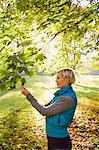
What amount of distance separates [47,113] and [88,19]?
4863 mm

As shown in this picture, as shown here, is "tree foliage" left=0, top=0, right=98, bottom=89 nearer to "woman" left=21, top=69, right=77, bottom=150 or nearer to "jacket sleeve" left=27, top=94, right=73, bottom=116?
"woman" left=21, top=69, right=77, bottom=150

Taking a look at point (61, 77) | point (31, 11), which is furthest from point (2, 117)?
point (61, 77)

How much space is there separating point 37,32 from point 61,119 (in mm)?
4624

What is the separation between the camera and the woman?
153 inches

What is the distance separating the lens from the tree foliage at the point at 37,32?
487 centimetres

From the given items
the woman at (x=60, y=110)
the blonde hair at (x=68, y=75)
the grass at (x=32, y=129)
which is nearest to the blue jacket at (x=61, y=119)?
the woman at (x=60, y=110)

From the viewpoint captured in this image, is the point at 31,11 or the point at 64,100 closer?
the point at 64,100

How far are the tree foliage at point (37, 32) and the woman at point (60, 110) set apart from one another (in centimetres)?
68

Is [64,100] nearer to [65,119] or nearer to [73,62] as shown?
[65,119]

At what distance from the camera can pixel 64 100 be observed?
12.8ft

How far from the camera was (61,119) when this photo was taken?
157 inches

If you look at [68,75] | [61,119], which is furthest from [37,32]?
[61,119]

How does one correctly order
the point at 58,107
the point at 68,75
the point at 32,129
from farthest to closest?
the point at 32,129 < the point at 68,75 < the point at 58,107

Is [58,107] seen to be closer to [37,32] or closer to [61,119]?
[61,119]
